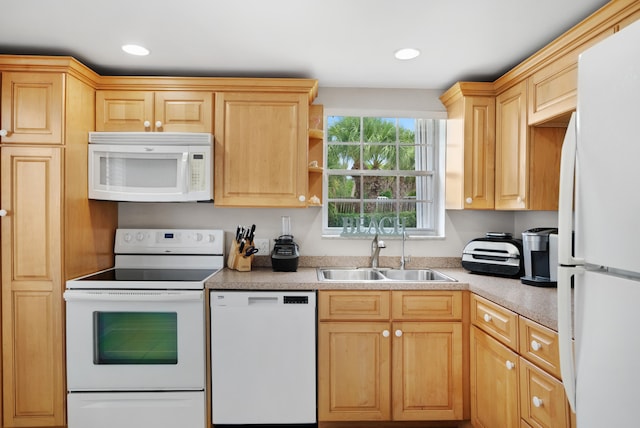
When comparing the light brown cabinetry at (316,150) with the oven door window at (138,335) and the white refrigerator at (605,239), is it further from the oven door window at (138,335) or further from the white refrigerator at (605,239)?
the white refrigerator at (605,239)

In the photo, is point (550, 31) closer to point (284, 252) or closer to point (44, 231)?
point (284, 252)

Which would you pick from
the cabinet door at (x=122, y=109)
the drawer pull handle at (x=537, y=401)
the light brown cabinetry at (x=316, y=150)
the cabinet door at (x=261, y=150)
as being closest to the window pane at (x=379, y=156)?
the light brown cabinetry at (x=316, y=150)

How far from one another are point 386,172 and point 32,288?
95.8 inches

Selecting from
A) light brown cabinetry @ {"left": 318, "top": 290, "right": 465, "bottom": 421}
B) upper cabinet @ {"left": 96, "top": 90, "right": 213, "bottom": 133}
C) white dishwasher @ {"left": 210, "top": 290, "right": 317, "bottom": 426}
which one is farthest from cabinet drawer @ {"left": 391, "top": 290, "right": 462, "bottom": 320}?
upper cabinet @ {"left": 96, "top": 90, "right": 213, "bottom": 133}

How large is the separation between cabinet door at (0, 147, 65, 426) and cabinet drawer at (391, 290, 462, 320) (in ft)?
6.39

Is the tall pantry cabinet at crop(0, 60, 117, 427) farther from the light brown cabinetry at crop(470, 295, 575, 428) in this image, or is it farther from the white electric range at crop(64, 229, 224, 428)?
the light brown cabinetry at crop(470, 295, 575, 428)

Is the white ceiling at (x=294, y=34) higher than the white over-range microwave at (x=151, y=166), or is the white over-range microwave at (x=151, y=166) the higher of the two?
the white ceiling at (x=294, y=34)

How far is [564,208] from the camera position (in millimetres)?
1053

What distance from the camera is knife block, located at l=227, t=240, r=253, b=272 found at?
2504 millimetres

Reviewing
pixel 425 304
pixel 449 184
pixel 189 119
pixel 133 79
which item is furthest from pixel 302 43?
pixel 425 304

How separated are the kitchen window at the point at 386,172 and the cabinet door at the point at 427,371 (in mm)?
923

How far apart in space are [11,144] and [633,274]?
2.83 meters

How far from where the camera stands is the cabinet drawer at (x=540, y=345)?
138cm

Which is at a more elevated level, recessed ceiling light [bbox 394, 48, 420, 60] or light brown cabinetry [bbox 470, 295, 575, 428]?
recessed ceiling light [bbox 394, 48, 420, 60]
